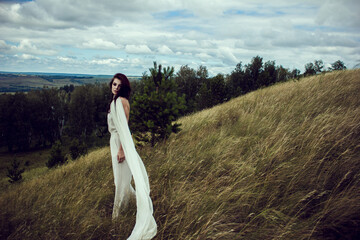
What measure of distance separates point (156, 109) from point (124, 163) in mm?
3317

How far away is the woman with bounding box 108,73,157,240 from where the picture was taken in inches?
91.5

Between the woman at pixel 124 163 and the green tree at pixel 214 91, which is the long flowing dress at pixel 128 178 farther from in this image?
the green tree at pixel 214 91

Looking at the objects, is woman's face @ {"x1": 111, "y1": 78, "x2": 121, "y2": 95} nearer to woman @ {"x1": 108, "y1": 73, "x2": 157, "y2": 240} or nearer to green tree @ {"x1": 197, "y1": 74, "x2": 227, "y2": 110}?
woman @ {"x1": 108, "y1": 73, "x2": 157, "y2": 240}

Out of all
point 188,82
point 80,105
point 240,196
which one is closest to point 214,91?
point 188,82

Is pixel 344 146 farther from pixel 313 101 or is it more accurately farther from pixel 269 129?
pixel 313 101

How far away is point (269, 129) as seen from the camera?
394 centimetres

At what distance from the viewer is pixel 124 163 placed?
314cm

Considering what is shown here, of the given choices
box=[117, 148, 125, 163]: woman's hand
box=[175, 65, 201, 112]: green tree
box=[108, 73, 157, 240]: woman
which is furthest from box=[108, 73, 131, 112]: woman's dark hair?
box=[175, 65, 201, 112]: green tree

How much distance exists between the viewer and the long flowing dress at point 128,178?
6.97ft

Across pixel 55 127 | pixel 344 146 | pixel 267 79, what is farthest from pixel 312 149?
pixel 55 127

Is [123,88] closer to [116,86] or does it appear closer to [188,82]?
[116,86]

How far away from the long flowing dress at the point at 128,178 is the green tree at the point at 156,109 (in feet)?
9.20

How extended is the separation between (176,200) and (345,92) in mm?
5403

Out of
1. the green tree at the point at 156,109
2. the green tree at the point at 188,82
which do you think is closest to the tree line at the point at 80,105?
the green tree at the point at 188,82
